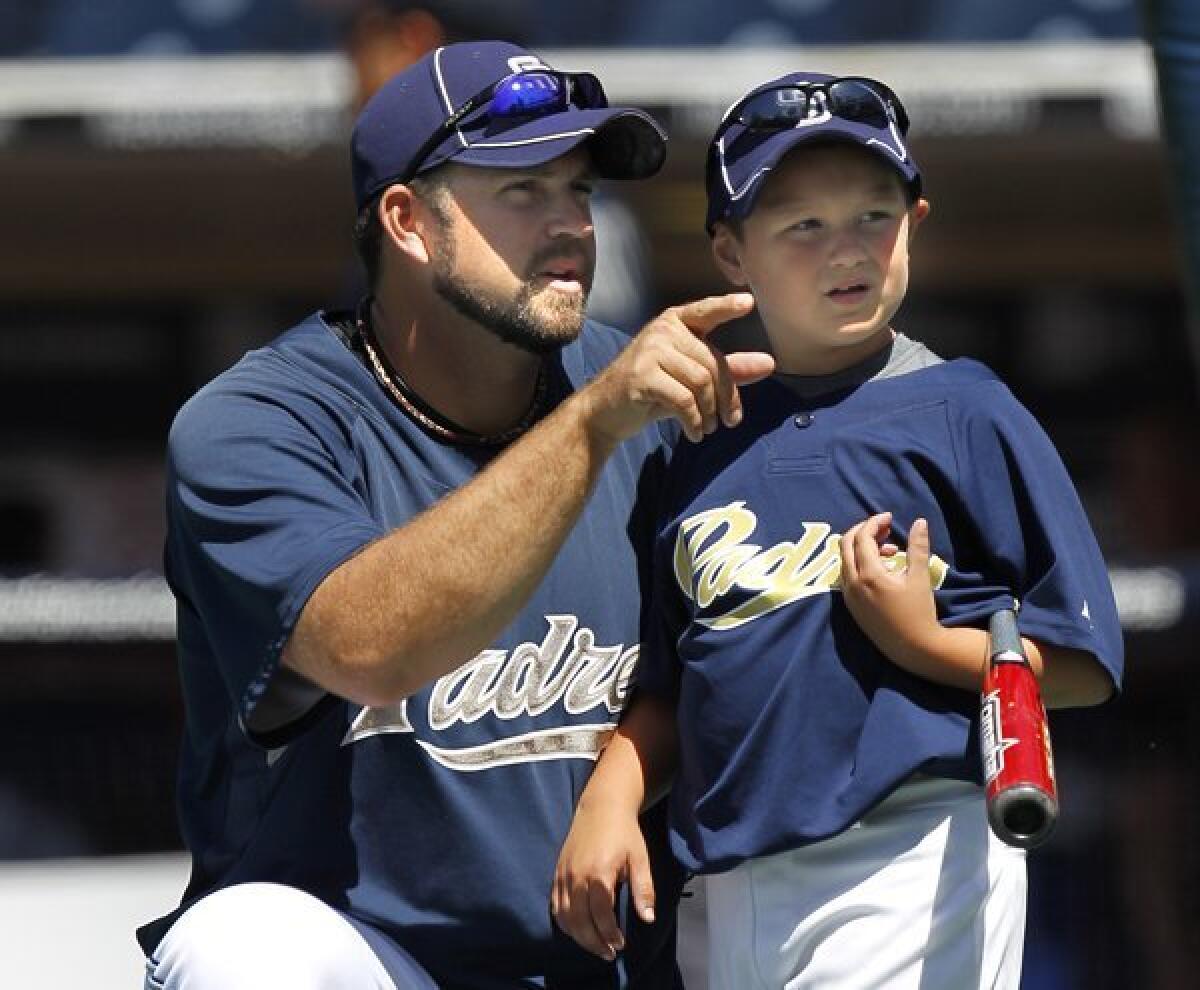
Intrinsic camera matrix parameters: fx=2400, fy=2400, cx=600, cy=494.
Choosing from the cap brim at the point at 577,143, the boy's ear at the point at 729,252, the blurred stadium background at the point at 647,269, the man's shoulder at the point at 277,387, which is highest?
the cap brim at the point at 577,143

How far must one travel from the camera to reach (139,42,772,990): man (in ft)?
6.61

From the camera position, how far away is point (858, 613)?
2027mm

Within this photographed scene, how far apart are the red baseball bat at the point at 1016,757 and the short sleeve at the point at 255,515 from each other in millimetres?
561

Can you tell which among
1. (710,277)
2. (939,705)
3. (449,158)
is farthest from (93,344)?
(939,705)

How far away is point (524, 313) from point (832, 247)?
1.09ft

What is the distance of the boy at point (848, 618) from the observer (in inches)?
80.4

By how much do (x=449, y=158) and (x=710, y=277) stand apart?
3.87 metres

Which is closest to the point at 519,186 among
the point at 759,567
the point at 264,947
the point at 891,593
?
the point at 759,567

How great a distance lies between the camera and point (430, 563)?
2006 millimetres

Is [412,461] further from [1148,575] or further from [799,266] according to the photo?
[1148,575]

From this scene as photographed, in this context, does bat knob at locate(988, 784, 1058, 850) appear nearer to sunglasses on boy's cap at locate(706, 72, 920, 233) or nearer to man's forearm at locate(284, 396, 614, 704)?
man's forearm at locate(284, 396, 614, 704)

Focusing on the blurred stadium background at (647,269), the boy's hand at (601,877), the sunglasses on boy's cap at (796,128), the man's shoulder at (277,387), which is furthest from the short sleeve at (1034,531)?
the blurred stadium background at (647,269)

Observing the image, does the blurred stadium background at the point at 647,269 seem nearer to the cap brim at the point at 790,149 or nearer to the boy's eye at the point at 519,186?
the boy's eye at the point at 519,186

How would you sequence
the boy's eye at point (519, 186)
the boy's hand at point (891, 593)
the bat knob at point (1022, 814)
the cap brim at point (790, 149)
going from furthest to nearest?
the boy's eye at point (519, 186) < the cap brim at point (790, 149) < the boy's hand at point (891, 593) < the bat knob at point (1022, 814)
